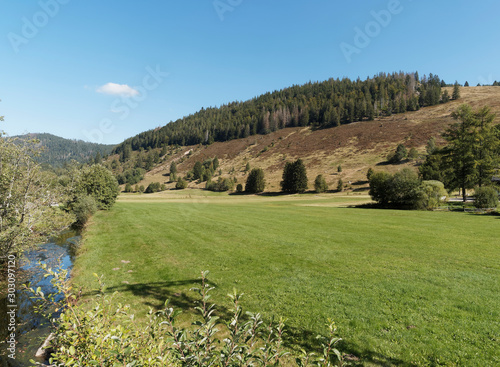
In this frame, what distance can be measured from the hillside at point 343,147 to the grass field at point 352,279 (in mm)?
74781

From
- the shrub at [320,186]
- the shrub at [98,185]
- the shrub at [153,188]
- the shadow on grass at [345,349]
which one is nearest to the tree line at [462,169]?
the shadow on grass at [345,349]

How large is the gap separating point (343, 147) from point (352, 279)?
145 meters

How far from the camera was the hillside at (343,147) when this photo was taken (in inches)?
4439

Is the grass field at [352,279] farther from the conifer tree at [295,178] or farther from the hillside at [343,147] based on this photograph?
the hillside at [343,147]

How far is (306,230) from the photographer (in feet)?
77.7

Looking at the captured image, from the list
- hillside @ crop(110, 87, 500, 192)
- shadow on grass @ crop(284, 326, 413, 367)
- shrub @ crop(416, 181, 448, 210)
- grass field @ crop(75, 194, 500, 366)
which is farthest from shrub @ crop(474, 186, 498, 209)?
hillside @ crop(110, 87, 500, 192)

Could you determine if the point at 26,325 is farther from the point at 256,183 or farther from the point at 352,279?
the point at 256,183

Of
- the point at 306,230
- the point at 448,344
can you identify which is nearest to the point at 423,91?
the point at 306,230

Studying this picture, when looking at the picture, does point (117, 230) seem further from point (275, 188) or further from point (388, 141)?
point (388, 141)

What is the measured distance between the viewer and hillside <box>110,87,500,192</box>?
11275cm

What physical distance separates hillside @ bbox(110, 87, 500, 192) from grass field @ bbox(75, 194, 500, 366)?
74.8m

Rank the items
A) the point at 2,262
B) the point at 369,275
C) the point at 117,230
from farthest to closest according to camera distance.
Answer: the point at 117,230 → the point at 2,262 → the point at 369,275

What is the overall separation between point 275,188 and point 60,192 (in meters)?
94.8

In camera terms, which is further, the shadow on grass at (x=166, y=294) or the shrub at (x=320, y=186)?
the shrub at (x=320, y=186)
